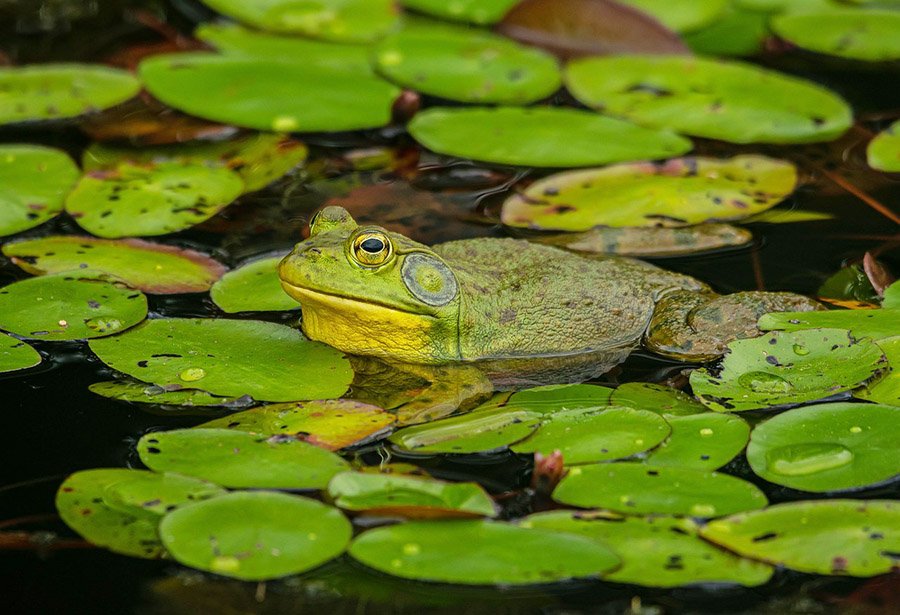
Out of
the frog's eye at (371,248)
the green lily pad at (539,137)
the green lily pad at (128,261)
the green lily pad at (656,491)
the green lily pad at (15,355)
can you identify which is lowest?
the green lily pad at (15,355)

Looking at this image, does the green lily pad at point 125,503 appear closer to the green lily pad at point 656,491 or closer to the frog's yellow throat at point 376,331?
the frog's yellow throat at point 376,331

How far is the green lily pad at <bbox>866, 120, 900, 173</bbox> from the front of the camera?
17.1ft

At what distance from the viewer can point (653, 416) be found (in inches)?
136

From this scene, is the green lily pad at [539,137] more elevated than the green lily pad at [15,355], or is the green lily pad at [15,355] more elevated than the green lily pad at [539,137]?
the green lily pad at [539,137]

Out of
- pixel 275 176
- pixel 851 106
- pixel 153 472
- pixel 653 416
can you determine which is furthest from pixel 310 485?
pixel 851 106

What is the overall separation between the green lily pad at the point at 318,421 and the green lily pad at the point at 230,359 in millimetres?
56

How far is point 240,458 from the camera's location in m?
3.23

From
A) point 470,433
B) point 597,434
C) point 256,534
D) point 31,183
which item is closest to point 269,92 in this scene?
point 31,183

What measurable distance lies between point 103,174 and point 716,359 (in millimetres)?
2912

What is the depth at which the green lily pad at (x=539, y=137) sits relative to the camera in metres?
5.23

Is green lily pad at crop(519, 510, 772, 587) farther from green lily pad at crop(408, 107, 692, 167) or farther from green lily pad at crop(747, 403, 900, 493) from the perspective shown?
green lily pad at crop(408, 107, 692, 167)

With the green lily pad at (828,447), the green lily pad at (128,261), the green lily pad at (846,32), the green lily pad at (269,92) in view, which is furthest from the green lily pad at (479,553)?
the green lily pad at (846,32)

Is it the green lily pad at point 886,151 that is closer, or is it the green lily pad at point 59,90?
the green lily pad at point 886,151

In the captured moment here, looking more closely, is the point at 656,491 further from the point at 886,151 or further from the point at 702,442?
the point at 886,151
